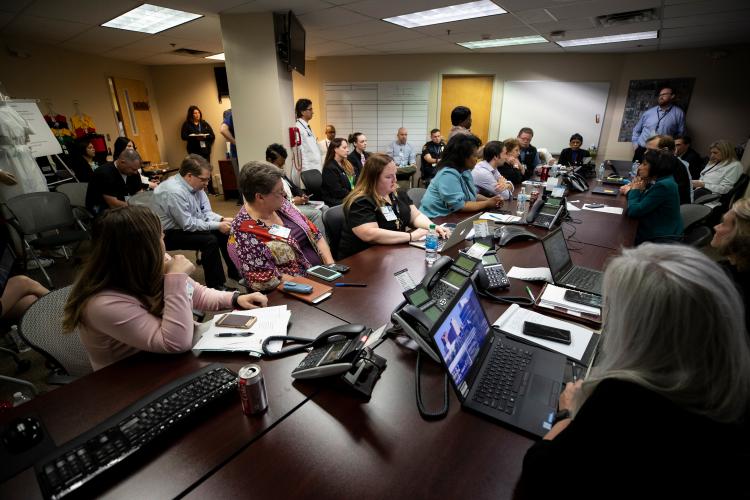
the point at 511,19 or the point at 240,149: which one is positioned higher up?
the point at 511,19

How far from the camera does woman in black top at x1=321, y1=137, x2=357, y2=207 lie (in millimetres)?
4395

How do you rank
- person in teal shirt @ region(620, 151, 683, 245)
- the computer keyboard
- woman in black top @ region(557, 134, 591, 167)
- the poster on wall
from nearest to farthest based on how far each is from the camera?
the computer keyboard, person in teal shirt @ region(620, 151, 683, 245), woman in black top @ region(557, 134, 591, 167), the poster on wall

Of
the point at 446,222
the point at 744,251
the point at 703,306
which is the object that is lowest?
the point at 446,222

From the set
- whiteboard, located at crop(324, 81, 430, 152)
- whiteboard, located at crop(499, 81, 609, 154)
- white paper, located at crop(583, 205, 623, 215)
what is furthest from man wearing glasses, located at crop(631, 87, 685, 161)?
whiteboard, located at crop(324, 81, 430, 152)

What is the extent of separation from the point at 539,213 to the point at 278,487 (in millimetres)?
2688

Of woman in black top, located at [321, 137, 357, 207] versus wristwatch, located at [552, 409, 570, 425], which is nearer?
wristwatch, located at [552, 409, 570, 425]

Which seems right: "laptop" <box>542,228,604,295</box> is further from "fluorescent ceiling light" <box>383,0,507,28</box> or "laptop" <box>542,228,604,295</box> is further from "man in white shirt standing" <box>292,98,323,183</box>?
"man in white shirt standing" <box>292,98,323,183</box>

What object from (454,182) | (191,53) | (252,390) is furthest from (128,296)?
(191,53)

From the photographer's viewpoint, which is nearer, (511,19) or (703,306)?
(703,306)

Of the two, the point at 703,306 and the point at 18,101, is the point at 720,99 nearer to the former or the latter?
the point at 703,306

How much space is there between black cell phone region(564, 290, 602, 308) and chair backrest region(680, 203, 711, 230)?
7.98 ft

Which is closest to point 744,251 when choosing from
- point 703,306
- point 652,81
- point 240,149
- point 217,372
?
point 703,306

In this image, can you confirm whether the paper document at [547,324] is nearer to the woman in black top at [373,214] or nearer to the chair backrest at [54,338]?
the woman in black top at [373,214]

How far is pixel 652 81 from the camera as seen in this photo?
6406 mm
